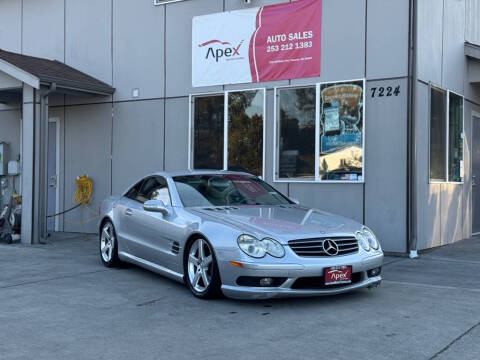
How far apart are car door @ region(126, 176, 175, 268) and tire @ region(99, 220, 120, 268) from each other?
2.44 ft

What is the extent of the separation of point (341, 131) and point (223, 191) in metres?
3.70

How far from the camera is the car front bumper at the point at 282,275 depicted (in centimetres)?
585

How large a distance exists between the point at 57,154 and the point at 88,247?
3843 mm

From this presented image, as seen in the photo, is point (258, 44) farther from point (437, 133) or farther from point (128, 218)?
point (128, 218)

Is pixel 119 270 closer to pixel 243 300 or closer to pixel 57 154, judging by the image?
pixel 243 300

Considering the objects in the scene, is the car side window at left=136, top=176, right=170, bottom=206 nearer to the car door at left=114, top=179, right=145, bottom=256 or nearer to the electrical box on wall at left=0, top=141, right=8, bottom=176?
the car door at left=114, top=179, right=145, bottom=256

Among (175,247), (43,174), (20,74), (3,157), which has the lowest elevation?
(175,247)

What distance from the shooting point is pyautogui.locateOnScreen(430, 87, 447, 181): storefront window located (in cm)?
1084

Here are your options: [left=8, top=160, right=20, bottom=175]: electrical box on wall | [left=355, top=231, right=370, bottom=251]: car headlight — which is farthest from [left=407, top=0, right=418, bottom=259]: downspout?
[left=8, top=160, right=20, bottom=175]: electrical box on wall

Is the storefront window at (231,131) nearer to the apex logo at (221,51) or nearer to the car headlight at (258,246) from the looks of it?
the apex logo at (221,51)

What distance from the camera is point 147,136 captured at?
13031 millimetres

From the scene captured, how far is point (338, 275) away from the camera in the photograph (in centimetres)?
601

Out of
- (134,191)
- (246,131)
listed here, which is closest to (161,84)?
(246,131)

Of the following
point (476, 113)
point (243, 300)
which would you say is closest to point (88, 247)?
point (243, 300)
